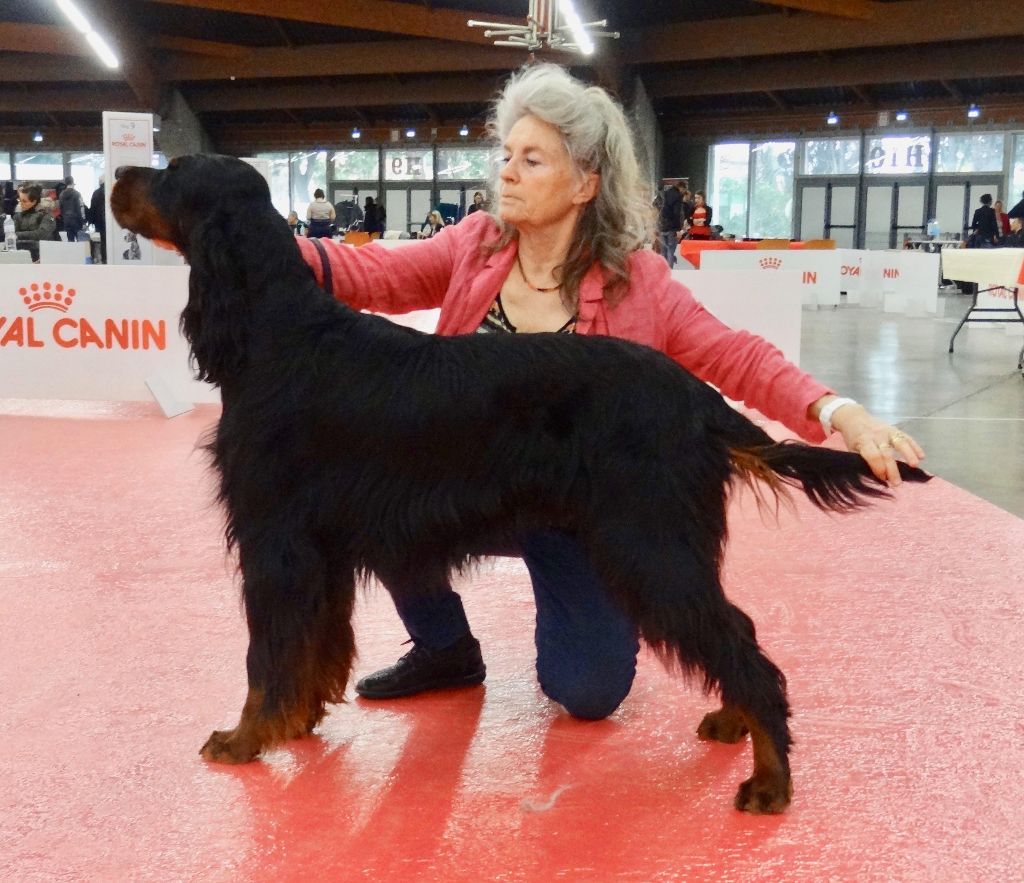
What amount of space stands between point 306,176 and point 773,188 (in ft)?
39.0

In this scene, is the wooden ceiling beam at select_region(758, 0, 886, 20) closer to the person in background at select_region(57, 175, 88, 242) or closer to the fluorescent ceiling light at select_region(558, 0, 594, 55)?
the fluorescent ceiling light at select_region(558, 0, 594, 55)

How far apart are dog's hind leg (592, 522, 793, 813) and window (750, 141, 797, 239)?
23.9 metres

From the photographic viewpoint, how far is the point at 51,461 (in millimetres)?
4680

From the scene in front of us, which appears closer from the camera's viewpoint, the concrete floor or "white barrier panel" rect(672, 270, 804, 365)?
the concrete floor

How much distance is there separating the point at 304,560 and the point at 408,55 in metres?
19.8

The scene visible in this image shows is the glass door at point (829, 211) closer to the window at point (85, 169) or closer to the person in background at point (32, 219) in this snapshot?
the person in background at point (32, 219)

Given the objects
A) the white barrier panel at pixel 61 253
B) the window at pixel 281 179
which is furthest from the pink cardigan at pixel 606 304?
the window at pixel 281 179

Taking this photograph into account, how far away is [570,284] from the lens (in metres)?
2.20

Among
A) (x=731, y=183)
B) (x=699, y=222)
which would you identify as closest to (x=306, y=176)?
(x=731, y=183)

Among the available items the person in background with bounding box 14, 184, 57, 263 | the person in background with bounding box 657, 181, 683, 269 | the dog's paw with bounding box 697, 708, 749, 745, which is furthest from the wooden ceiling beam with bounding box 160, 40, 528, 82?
the dog's paw with bounding box 697, 708, 749, 745

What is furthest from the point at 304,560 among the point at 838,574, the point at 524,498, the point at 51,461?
the point at 51,461

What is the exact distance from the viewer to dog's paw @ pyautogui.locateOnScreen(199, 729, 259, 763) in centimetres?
201

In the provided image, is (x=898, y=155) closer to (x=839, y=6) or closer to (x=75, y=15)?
(x=839, y=6)

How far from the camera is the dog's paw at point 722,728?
2.13m
